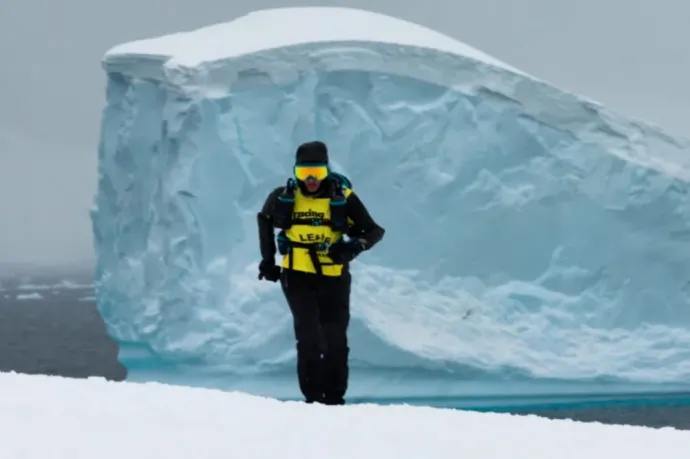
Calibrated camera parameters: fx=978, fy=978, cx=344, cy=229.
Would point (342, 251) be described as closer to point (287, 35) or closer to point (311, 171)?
point (311, 171)

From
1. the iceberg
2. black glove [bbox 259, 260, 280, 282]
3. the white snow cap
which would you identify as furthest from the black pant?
the white snow cap

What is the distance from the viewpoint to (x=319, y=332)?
3.73 metres

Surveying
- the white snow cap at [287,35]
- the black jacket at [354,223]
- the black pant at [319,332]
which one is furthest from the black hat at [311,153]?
the white snow cap at [287,35]

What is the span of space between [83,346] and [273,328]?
15126mm

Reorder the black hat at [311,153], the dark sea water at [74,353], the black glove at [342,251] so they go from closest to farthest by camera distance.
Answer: the black hat at [311,153], the black glove at [342,251], the dark sea water at [74,353]

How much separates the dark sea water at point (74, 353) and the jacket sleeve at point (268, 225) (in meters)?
6.77

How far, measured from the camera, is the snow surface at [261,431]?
6.79 ft

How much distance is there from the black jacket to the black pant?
15cm

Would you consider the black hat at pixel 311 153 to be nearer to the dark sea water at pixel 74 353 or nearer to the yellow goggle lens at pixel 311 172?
the yellow goggle lens at pixel 311 172

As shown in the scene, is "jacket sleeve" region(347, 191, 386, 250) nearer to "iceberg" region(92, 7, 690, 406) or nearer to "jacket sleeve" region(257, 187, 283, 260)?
"jacket sleeve" region(257, 187, 283, 260)

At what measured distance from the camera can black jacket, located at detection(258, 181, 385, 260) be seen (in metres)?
3.74

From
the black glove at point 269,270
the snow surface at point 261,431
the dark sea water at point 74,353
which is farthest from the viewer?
the dark sea water at point 74,353

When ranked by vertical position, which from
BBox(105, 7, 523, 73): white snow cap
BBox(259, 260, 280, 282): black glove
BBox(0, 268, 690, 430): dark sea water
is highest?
BBox(105, 7, 523, 73): white snow cap

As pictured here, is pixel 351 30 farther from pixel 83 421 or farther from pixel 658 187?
pixel 83 421
